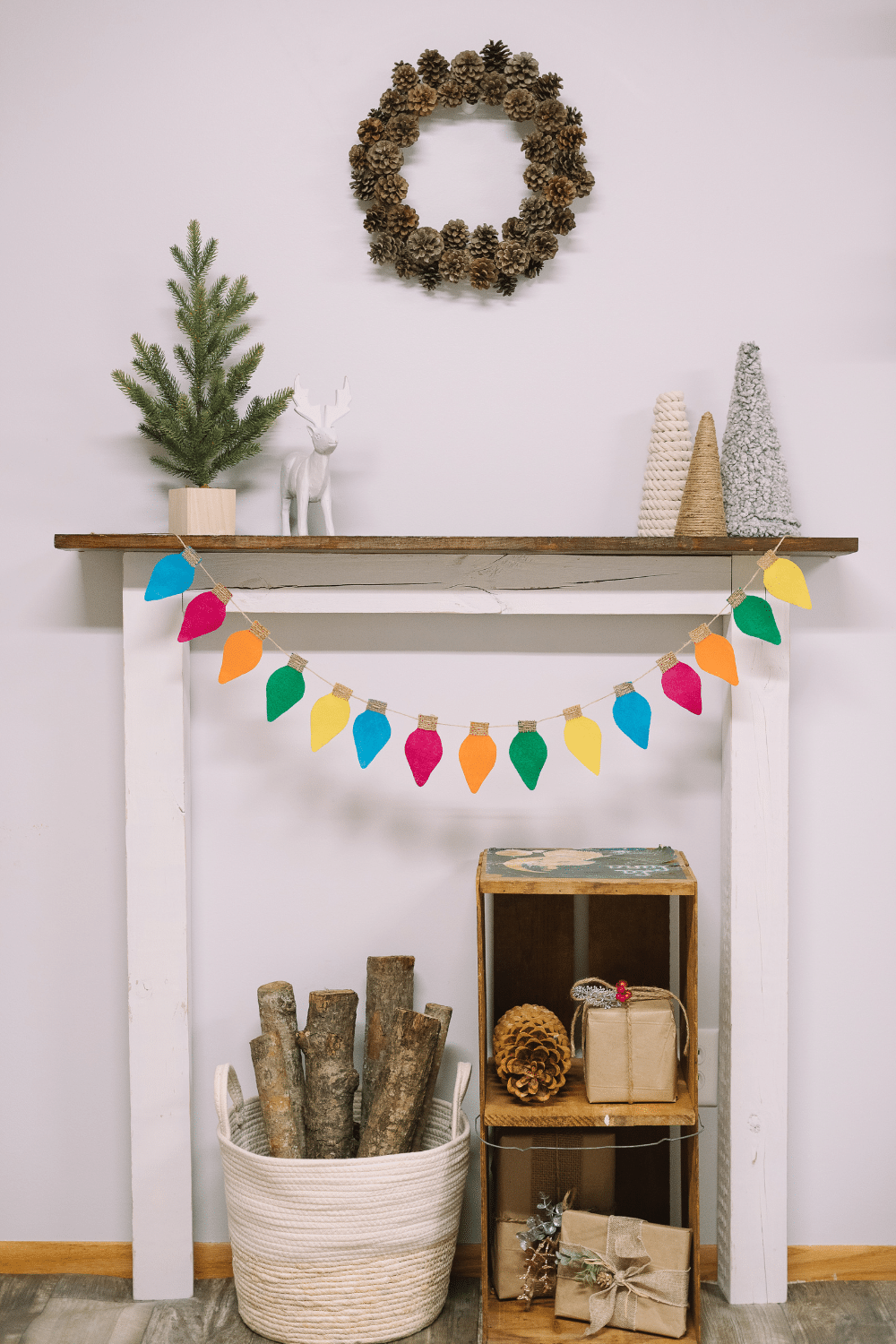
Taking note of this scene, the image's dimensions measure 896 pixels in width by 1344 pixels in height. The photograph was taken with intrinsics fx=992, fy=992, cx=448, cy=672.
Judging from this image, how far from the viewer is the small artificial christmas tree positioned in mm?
1543

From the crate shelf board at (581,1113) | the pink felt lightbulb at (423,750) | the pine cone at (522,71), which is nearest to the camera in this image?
the crate shelf board at (581,1113)

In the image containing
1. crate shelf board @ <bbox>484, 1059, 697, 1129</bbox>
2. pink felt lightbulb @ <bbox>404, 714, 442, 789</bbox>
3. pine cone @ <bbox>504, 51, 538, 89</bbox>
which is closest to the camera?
crate shelf board @ <bbox>484, 1059, 697, 1129</bbox>

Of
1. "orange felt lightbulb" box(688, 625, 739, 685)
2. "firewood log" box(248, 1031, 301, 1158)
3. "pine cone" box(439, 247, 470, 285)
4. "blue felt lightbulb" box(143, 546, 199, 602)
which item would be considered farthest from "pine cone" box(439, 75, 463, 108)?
"firewood log" box(248, 1031, 301, 1158)

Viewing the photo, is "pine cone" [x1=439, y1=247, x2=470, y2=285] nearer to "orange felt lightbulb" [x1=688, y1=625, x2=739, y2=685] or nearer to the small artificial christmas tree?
the small artificial christmas tree

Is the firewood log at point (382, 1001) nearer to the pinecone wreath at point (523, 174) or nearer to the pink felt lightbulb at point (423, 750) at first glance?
the pink felt lightbulb at point (423, 750)

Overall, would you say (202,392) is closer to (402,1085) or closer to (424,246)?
(424,246)

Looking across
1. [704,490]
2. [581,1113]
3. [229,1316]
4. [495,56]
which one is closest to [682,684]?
[704,490]

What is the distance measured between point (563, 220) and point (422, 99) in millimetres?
302

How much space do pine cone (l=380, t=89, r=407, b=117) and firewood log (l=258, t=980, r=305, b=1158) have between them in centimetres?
145

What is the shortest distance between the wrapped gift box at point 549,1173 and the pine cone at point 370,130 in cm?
164

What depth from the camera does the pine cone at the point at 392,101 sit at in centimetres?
164

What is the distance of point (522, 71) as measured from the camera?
1.63 m

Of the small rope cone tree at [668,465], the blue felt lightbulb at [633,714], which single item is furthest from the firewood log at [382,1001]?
the small rope cone tree at [668,465]

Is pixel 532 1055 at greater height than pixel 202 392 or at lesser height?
lesser
